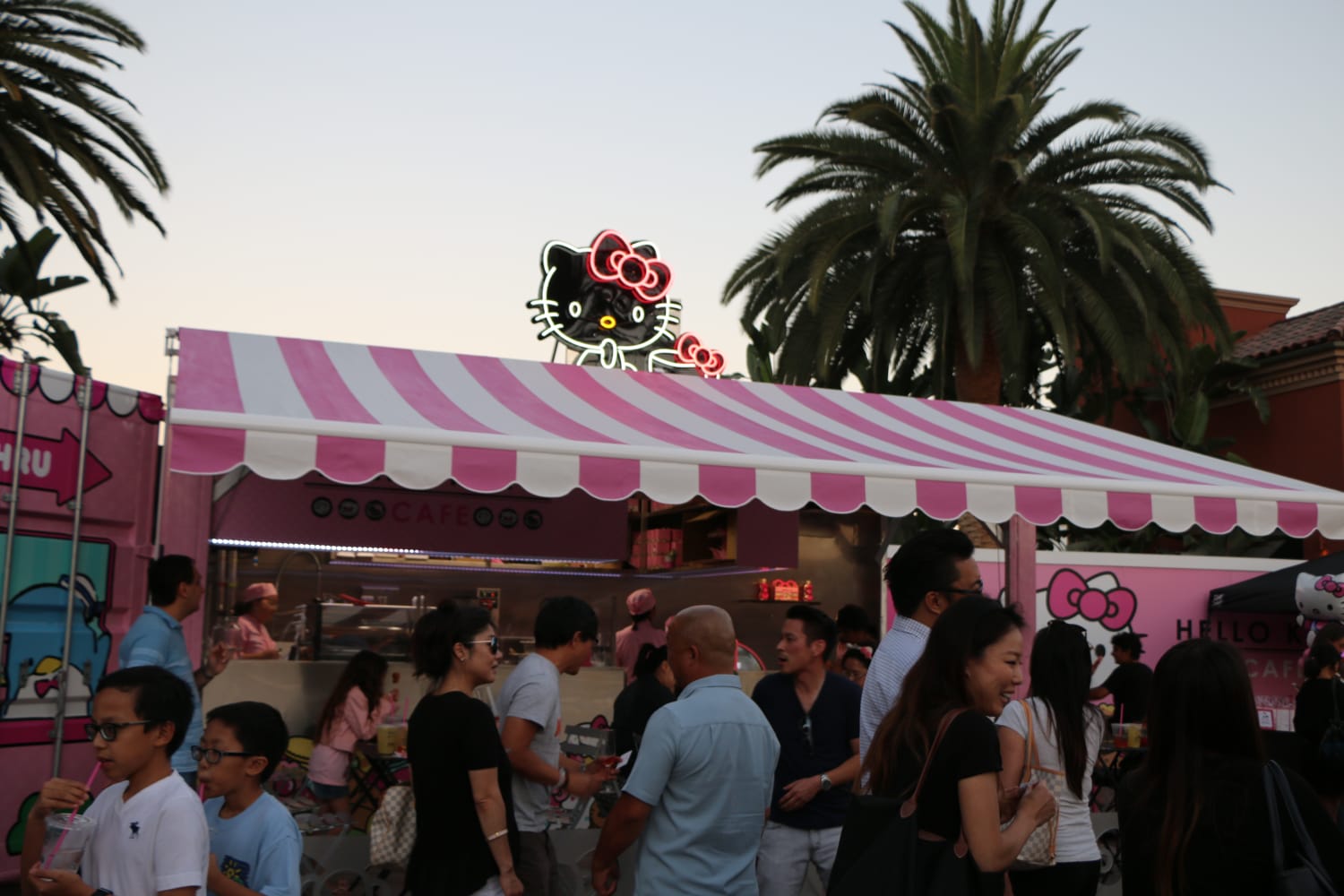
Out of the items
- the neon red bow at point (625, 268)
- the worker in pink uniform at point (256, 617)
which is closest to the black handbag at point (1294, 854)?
the worker in pink uniform at point (256, 617)

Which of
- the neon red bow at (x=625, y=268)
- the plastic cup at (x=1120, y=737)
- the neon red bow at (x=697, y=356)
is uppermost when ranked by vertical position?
the neon red bow at (x=625, y=268)

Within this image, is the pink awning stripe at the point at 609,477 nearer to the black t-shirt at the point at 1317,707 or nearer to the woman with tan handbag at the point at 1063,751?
the woman with tan handbag at the point at 1063,751

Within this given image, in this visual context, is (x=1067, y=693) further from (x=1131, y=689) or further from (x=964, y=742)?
(x=1131, y=689)

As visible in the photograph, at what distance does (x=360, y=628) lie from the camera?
10508mm

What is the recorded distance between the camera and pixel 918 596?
4.02m

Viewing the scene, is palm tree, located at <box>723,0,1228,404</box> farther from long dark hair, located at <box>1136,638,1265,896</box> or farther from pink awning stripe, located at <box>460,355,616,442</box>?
long dark hair, located at <box>1136,638,1265,896</box>

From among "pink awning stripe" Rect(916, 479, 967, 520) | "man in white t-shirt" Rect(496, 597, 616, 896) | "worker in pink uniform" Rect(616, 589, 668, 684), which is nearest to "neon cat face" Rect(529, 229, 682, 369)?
"worker in pink uniform" Rect(616, 589, 668, 684)

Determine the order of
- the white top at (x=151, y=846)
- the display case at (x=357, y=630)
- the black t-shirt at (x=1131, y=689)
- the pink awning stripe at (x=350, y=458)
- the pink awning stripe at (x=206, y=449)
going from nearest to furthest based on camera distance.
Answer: the white top at (x=151, y=846) < the pink awning stripe at (x=206, y=449) < the pink awning stripe at (x=350, y=458) < the black t-shirt at (x=1131, y=689) < the display case at (x=357, y=630)

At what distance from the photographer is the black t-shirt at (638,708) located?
642cm

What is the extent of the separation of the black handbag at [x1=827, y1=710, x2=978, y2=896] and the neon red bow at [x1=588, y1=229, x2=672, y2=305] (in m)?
11.8

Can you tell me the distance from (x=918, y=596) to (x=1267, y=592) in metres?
Result: 10.5

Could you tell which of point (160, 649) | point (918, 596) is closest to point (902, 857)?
point (918, 596)

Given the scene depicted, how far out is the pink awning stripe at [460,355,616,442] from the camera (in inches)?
274

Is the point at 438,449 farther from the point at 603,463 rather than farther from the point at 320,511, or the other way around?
the point at 320,511
